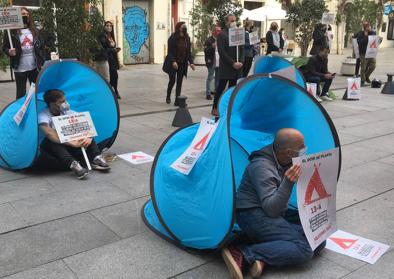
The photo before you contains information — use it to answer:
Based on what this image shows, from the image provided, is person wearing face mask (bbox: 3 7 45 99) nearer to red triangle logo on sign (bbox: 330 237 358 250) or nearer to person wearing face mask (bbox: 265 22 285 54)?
red triangle logo on sign (bbox: 330 237 358 250)

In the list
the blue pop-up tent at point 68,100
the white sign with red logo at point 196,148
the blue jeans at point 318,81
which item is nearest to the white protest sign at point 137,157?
the blue pop-up tent at point 68,100

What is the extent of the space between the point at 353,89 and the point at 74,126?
25.2 feet

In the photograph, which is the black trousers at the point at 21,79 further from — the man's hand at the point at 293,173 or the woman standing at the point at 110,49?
the man's hand at the point at 293,173

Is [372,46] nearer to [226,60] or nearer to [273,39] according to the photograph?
[273,39]

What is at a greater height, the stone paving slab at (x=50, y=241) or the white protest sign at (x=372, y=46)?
the white protest sign at (x=372, y=46)

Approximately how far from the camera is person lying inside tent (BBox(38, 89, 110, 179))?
17.1 feet

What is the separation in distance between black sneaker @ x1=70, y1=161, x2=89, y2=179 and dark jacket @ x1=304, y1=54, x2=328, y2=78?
6929mm

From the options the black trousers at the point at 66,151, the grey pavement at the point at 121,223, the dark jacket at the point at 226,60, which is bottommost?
the grey pavement at the point at 121,223

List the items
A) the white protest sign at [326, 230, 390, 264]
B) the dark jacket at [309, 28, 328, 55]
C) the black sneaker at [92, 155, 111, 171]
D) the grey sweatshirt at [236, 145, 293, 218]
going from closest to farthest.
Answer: the grey sweatshirt at [236, 145, 293, 218] → the white protest sign at [326, 230, 390, 264] → the black sneaker at [92, 155, 111, 171] → the dark jacket at [309, 28, 328, 55]

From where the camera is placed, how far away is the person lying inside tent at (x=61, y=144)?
523cm

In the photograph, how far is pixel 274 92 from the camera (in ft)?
12.2

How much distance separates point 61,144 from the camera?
5324 mm

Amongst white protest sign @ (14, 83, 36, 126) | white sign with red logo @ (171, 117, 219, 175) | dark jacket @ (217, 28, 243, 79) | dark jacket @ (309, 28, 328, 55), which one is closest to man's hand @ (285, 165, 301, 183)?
white sign with red logo @ (171, 117, 219, 175)

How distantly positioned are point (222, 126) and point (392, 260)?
1690 mm
